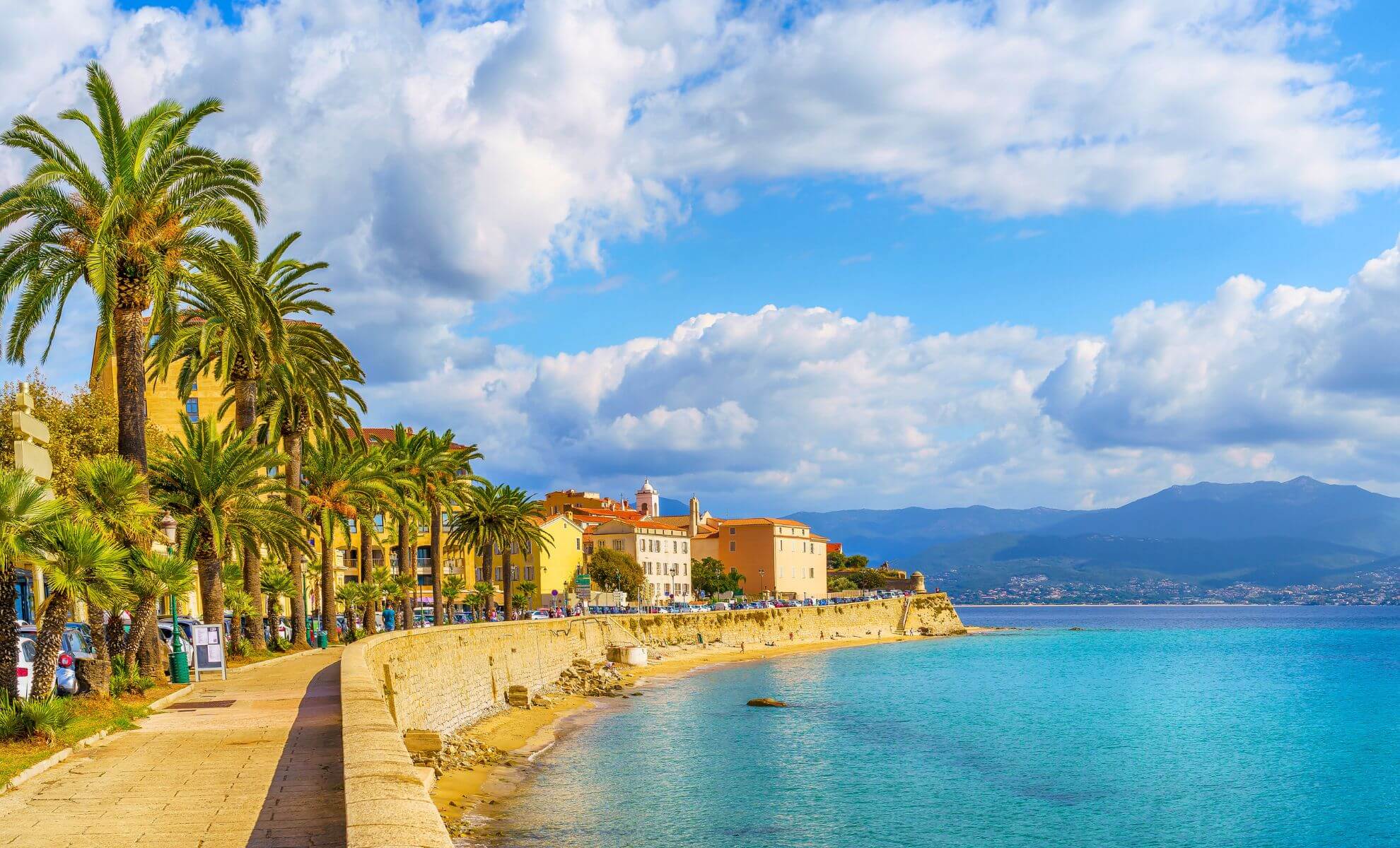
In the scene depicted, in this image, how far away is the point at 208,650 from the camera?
1063 inches

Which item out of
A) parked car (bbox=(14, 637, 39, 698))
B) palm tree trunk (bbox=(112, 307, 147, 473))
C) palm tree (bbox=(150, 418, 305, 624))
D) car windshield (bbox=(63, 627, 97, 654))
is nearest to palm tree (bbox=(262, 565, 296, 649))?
palm tree (bbox=(150, 418, 305, 624))

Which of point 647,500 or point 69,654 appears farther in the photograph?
point 647,500

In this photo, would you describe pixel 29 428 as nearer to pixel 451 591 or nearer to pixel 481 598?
pixel 481 598

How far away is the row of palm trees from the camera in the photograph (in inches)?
900

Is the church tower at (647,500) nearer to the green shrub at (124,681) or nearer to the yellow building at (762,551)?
the yellow building at (762,551)

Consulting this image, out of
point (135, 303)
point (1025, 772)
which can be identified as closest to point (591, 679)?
point (1025, 772)

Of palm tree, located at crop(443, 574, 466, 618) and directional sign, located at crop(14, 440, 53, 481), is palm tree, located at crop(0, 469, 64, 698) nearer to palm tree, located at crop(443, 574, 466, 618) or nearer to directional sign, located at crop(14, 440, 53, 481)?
directional sign, located at crop(14, 440, 53, 481)

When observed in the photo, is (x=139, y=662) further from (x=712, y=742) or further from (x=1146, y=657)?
(x=1146, y=657)

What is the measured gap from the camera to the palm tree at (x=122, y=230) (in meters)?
22.7

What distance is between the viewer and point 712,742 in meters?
42.0

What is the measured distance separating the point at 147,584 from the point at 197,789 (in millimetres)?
10347

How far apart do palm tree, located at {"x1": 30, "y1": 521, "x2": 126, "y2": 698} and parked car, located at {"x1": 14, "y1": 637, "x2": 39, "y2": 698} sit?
1956mm

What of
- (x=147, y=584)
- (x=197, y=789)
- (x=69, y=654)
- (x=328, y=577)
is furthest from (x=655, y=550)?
(x=197, y=789)

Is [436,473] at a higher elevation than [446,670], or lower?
higher
